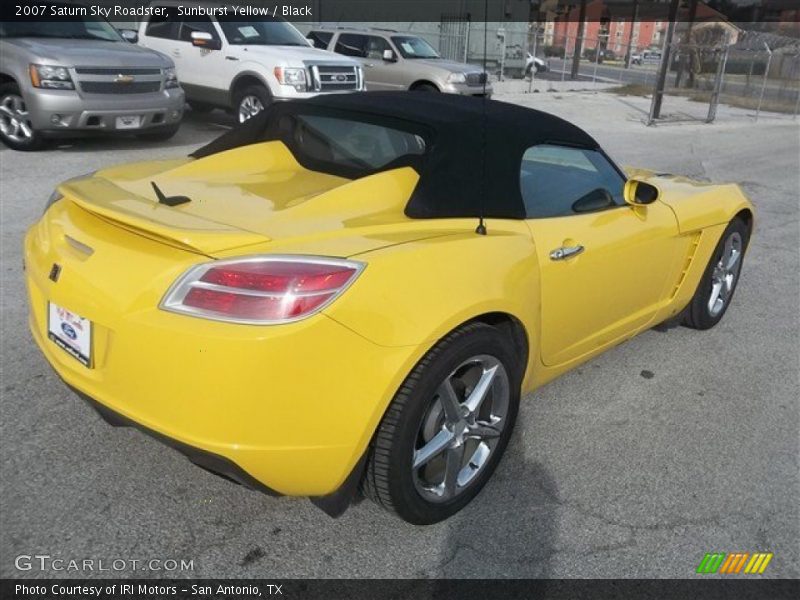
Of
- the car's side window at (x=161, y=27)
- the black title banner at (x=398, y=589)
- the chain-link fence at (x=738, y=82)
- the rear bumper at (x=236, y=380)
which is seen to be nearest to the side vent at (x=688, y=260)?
the black title banner at (x=398, y=589)

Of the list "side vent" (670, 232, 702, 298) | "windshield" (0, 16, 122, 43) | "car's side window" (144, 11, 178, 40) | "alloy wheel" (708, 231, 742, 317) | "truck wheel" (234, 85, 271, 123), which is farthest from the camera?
"car's side window" (144, 11, 178, 40)

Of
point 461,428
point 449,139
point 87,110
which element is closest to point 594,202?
point 449,139

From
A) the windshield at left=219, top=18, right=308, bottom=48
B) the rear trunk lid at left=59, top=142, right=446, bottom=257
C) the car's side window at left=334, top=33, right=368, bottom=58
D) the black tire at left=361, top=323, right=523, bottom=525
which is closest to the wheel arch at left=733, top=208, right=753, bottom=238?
the black tire at left=361, top=323, right=523, bottom=525

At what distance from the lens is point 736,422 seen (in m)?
3.43

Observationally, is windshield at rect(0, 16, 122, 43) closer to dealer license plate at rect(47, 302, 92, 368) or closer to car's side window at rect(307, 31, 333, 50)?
car's side window at rect(307, 31, 333, 50)

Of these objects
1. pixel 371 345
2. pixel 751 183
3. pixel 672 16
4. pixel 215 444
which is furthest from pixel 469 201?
pixel 672 16

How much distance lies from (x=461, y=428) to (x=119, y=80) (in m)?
7.34

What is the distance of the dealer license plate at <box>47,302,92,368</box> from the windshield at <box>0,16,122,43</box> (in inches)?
292

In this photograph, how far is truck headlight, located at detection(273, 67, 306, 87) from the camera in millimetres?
10070

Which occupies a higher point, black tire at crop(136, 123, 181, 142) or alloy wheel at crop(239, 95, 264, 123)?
alloy wheel at crop(239, 95, 264, 123)

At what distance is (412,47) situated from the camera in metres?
14.9

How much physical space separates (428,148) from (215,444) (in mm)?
1457

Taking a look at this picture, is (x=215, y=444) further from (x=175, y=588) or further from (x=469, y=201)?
(x=469, y=201)

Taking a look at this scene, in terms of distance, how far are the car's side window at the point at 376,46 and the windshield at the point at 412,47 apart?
23cm
